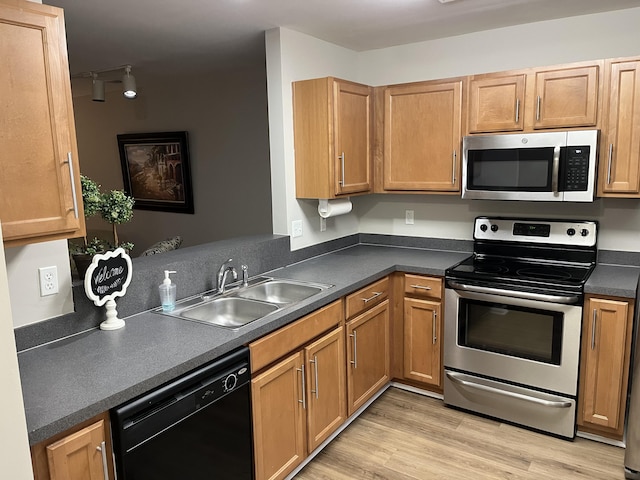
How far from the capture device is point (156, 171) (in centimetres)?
531

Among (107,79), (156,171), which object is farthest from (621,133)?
(156,171)

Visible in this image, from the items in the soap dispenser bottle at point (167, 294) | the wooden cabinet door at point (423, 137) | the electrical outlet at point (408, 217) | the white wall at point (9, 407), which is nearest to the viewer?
the white wall at point (9, 407)

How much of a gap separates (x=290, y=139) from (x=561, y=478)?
237cm

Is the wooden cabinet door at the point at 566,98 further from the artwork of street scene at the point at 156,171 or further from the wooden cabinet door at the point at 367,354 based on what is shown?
the artwork of street scene at the point at 156,171

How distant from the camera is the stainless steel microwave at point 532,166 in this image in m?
2.66

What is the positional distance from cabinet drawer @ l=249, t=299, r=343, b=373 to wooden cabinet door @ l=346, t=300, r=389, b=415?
212mm

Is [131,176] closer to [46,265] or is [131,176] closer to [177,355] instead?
[46,265]

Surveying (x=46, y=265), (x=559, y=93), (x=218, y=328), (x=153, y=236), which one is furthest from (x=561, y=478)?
(x=153, y=236)

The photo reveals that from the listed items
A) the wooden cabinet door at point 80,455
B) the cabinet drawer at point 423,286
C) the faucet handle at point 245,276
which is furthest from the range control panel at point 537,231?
the wooden cabinet door at point 80,455

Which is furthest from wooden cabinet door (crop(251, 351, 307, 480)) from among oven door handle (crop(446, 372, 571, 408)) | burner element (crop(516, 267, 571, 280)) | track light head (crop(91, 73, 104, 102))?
track light head (crop(91, 73, 104, 102))

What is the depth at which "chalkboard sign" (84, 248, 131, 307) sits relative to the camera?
75.9 inches

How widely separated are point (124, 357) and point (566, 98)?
2.59 meters

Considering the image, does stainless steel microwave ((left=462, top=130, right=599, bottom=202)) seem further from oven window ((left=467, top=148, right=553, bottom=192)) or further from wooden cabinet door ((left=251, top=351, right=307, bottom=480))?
wooden cabinet door ((left=251, top=351, right=307, bottom=480))

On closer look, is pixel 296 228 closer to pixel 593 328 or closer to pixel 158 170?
pixel 593 328
